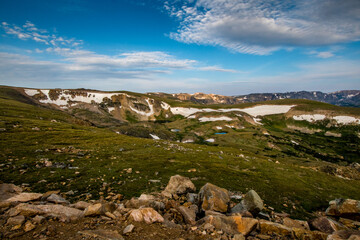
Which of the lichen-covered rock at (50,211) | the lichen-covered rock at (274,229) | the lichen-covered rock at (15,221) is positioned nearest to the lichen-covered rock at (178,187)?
the lichen-covered rock at (274,229)

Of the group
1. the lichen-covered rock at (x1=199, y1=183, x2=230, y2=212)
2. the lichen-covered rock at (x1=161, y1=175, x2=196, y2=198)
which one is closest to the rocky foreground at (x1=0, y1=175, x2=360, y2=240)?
the lichen-covered rock at (x1=199, y1=183, x2=230, y2=212)

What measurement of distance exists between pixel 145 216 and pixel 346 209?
19220 mm

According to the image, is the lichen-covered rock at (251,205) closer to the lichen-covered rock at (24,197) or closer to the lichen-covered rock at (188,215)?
the lichen-covered rock at (188,215)

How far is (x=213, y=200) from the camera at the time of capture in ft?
47.6

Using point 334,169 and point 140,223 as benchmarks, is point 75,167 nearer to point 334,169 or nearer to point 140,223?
point 140,223

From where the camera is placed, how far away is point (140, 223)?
1115cm

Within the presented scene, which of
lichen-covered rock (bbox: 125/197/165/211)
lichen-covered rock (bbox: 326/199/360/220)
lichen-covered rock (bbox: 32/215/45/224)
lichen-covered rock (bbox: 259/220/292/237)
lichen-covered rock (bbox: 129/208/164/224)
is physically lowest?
lichen-covered rock (bbox: 326/199/360/220)

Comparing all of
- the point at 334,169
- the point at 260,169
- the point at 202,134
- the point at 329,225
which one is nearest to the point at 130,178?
the point at 329,225

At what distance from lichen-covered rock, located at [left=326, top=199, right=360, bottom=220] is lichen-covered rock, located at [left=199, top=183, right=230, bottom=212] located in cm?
1198

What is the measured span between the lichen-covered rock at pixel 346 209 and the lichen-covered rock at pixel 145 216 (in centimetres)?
1804

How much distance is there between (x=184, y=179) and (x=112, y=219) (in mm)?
10398

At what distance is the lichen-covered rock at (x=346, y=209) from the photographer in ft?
54.2

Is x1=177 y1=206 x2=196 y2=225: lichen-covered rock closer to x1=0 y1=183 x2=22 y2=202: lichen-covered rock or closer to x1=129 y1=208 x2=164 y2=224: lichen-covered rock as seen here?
x1=129 y1=208 x2=164 y2=224: lichen-covered rock

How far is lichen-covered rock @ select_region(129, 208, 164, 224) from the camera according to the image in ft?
37.3
